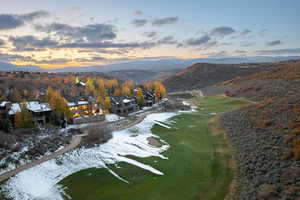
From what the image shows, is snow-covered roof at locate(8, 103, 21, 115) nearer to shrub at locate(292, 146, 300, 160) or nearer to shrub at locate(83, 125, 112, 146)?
shrub at locate(83, 125, 112, 146)

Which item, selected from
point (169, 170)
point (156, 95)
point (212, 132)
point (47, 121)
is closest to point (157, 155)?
point (169, 170)

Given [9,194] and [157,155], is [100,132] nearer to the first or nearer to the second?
[157,155]

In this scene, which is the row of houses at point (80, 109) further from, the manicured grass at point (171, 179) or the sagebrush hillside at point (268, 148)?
the sagebrush hillside at point (268, 148)

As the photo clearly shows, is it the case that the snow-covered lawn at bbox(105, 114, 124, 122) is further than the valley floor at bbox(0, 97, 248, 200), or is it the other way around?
the snow-covered lawn at bbox(105, 114, 124, 122)

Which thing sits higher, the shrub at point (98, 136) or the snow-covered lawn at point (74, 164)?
the shrub at point (98, 136)

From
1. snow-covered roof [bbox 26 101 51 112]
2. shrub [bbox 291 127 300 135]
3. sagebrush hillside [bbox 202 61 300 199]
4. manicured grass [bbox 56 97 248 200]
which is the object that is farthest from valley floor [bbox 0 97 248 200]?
snow-covered roof [bbox 26 101 51 112]

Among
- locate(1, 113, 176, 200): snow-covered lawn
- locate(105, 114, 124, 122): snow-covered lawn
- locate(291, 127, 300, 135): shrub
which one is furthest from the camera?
locate(105, 114, 124, 122): snow-covered lawn

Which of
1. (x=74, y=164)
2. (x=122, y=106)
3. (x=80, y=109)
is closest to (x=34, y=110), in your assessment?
(x=80, y=109)

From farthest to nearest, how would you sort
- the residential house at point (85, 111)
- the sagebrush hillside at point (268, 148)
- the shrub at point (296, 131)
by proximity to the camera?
1. the residential house at point (85, 111)
2. the shrub at point (296, 131)
3. the sagebrush hillside at point (268, 148)

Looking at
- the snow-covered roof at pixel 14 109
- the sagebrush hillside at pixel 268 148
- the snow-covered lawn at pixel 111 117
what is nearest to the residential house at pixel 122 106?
the snow-covered lawn at pixel 111 117
